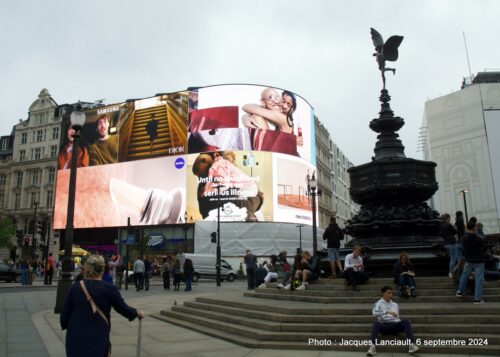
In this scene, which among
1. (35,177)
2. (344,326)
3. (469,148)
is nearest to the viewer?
(344,326)

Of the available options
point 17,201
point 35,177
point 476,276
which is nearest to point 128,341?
point 476,276

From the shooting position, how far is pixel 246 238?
4522 cm

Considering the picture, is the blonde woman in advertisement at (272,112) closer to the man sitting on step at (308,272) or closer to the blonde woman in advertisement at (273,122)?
the blonde woman in advertisement at (273,122)

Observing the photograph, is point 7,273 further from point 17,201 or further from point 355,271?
point 17,201

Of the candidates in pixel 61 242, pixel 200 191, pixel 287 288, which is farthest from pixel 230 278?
pixel 61 242

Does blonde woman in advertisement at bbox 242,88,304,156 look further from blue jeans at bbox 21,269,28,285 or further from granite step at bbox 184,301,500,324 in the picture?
granite step at bbox 184,301,500,324

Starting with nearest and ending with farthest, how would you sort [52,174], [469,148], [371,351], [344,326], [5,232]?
[371,351]
[344,326]
[469,148]
[5,232]
[52,174]

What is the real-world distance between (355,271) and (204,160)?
39224mm

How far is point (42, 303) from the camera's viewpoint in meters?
15.0

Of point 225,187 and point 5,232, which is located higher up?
point 225,187

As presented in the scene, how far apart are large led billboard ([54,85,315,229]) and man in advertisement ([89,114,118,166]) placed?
0.15 metres

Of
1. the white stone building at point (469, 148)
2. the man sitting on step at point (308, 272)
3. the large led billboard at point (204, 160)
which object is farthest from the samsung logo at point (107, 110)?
the man sitting on step at point (308, 272)

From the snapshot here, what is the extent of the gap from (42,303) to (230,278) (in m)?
21.1

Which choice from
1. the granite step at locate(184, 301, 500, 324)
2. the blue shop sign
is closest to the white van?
the blue shop sign
